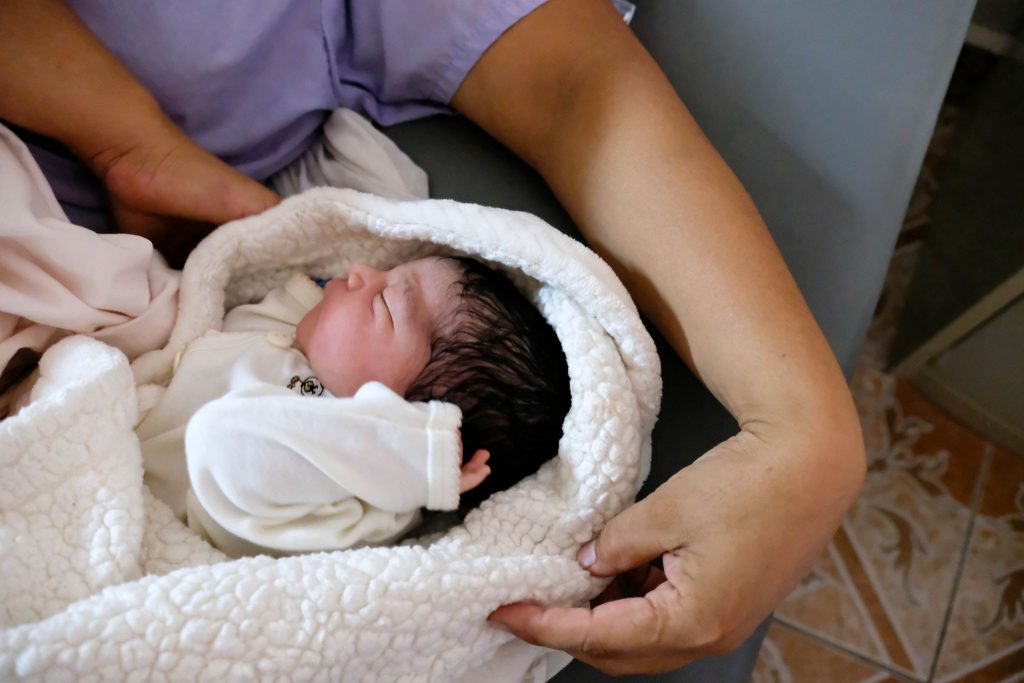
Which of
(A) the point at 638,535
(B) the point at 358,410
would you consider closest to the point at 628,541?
(A) the point at 638,535

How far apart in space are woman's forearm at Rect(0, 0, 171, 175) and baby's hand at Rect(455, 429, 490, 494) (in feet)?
1.49

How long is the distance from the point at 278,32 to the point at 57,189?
28 cm

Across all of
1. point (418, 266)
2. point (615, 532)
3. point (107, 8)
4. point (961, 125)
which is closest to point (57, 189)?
point (107, 8)

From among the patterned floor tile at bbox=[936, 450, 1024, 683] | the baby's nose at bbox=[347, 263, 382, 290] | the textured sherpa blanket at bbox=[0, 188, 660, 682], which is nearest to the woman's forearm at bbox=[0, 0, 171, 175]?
the textured sherpa blanket at bbox=[0, 188, 660, 682]

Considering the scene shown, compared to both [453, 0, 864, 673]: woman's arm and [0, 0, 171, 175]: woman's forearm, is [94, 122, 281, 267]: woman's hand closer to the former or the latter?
[0, 0, 171, 175]: woman's forearm

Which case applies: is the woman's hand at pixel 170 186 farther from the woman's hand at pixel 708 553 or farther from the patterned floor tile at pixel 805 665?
the patterned floor tile at pixel 805 665

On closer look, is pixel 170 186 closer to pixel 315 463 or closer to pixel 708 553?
pixel 315 463

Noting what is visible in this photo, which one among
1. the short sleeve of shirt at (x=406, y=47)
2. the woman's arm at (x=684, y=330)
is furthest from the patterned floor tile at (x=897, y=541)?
the short sleeve of shirt at (x=406, y=47)

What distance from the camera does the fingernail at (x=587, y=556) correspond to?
0.71 metres

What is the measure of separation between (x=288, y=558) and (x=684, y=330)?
414 millimetres

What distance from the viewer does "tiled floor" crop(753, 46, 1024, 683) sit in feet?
4.59

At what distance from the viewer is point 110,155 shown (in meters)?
0.80

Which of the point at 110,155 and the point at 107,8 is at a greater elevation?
the point at 107,8

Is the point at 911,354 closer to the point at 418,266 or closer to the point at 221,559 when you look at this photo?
the point at 418,266
